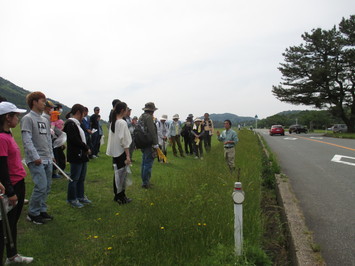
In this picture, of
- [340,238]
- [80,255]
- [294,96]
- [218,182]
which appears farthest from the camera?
[294,96]

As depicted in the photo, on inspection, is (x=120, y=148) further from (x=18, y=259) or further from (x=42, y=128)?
(x=18, y=259)

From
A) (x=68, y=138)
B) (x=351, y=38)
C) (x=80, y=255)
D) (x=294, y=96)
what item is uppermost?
(x=351, y=38)

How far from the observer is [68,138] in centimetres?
473

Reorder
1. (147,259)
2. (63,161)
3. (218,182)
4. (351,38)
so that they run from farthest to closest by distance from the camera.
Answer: (351,38) → (63,161) → (218,182) → (147,259)

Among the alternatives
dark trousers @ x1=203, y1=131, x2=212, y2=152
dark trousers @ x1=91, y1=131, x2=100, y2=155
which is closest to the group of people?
dark trousers @ x1=91, y1=131, x2=100, y2=155

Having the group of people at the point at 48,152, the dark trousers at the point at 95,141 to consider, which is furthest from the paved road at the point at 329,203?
the dark trousers at the point at 95,141

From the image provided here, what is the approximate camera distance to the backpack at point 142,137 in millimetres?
5944

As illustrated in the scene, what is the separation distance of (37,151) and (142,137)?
2292 mm

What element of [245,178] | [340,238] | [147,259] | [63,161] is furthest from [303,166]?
[147,259]

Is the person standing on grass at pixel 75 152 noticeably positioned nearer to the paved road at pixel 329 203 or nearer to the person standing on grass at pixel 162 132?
the paved road at pixel 329 203

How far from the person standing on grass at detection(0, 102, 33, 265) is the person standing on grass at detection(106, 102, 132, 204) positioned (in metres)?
2.07

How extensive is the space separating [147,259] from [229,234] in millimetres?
1004

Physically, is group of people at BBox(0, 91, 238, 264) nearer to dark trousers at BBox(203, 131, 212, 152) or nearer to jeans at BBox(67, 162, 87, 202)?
jeans at BBox(67, 162, 87, 202)

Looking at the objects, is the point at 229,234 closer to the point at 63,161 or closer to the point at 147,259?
the point at 147,259
